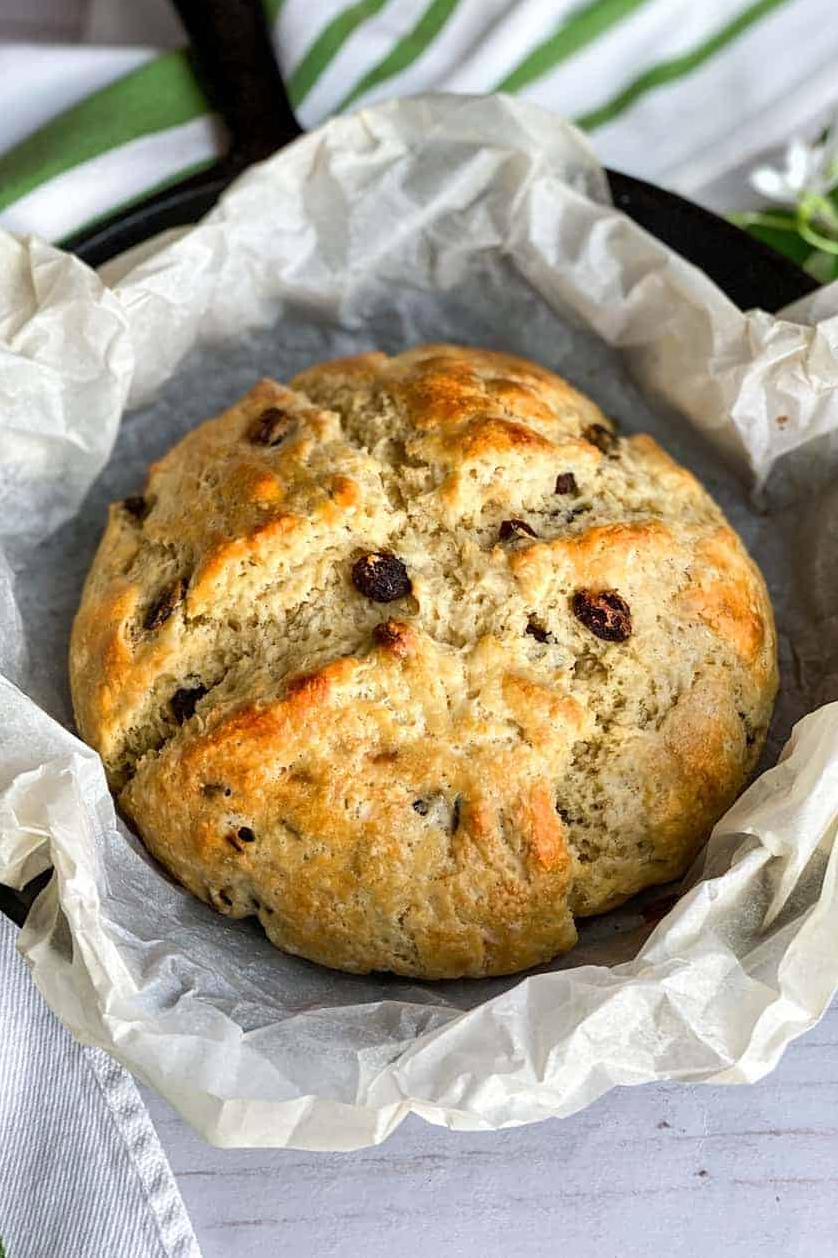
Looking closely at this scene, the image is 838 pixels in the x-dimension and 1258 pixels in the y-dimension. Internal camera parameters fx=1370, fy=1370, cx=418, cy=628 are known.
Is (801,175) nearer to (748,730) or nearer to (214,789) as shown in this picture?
(748,730)

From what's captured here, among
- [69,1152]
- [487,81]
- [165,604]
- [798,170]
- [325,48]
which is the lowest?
[69,1152]

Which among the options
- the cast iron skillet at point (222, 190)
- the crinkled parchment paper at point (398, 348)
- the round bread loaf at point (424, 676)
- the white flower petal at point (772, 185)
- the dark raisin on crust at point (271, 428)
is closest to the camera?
the crinkled parchment paper at point (398, 348)

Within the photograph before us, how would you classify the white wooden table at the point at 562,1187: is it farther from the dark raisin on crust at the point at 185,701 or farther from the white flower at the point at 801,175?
the white flower at the point at 801,175

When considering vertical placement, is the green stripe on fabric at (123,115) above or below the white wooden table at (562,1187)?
above

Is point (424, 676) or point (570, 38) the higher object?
point (570, 38)

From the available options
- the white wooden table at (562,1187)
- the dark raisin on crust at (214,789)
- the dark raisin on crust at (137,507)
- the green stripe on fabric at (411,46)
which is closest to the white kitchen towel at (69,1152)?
the white wooden table at (562,1187)

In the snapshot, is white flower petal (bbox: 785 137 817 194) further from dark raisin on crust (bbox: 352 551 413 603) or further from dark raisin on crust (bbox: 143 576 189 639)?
dark raisin on crust (bbox: 143 576 189 639)

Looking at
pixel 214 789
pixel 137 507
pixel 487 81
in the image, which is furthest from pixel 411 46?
pixel 214 789

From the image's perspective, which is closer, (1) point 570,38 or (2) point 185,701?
(2) point 185,701
